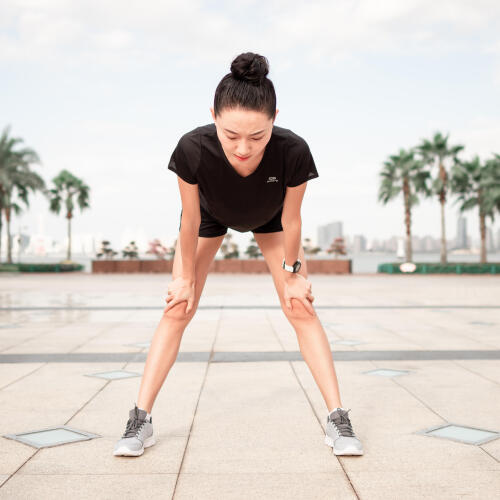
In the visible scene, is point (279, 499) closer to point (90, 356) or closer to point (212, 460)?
point (212, 460)

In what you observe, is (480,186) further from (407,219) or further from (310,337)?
(310,337)

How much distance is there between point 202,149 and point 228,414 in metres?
1.81

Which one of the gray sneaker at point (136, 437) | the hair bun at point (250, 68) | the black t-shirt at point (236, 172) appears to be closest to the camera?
the hair bun at point (250, 68)

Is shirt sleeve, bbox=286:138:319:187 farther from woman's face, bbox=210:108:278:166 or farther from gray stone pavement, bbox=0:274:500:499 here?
gray stone pavement, bbox=0:274:500:499

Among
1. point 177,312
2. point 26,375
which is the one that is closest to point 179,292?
point 177,312

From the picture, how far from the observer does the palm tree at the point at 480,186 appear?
128ft

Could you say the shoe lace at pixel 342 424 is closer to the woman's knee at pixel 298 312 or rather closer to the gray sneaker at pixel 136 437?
the woman's knee at pixel 298 312

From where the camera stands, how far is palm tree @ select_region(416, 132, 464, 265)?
1582 inches

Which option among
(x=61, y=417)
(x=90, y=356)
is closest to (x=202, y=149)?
(x=61, y=417)

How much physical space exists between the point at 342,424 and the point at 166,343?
3.29ft

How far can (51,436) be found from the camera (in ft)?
10.6

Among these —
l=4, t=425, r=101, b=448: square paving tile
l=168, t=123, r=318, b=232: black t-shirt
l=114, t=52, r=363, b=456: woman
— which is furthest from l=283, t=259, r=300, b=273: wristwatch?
l=4, t=425, r=101, b=448: square paving tile

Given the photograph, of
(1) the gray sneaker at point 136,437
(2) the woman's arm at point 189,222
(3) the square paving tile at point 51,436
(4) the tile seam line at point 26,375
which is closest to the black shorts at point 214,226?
(2) the woman's arm at point 189,222

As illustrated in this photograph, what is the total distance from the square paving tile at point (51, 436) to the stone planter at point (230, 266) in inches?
1431
